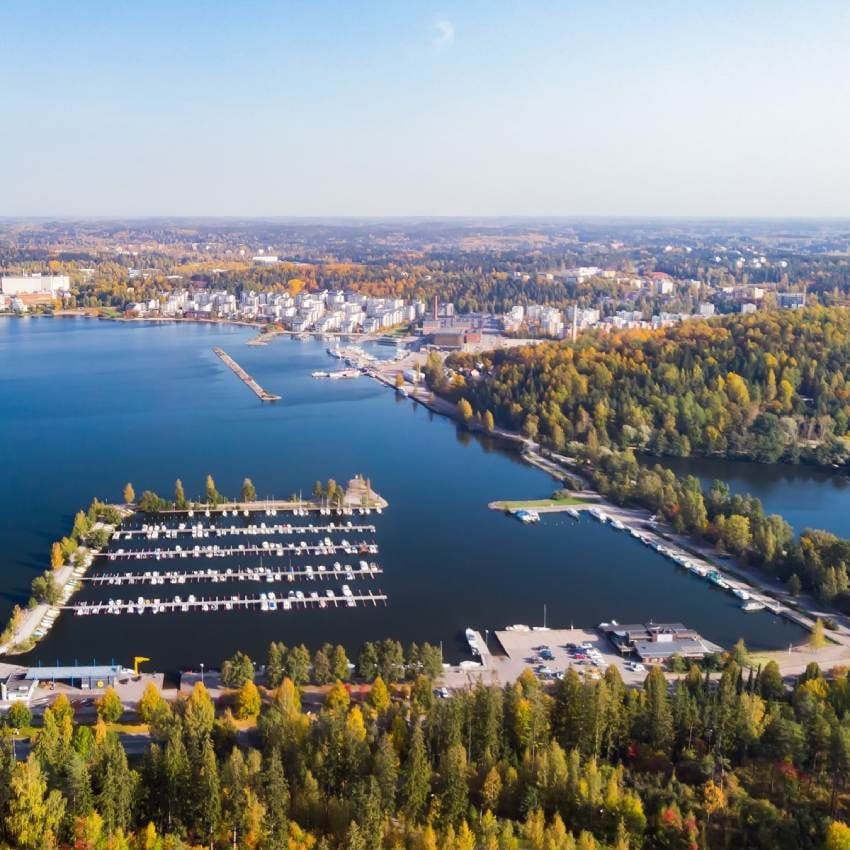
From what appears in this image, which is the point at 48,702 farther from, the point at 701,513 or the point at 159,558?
the point at 701,513

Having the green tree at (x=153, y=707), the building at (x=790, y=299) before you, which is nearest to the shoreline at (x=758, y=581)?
the green tree at (x=153, y=707)

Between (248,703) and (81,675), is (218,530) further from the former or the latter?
(248,703)

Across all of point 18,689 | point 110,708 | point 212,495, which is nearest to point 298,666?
point 110,708

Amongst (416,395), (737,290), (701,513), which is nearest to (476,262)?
(737,290)

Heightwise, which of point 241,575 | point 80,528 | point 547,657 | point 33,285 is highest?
point 33,285

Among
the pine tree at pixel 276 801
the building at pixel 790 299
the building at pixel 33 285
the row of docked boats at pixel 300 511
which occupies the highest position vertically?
the building at pixel 33 285

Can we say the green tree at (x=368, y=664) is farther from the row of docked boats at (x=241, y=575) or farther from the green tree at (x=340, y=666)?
the row of docked boats at (x=241, y=575)

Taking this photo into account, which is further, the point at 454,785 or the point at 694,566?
the point at 694,566
